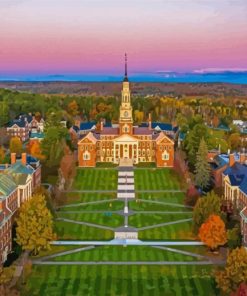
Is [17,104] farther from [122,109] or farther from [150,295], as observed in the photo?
[150,295]

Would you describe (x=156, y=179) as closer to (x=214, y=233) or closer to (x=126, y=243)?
(x=126, y=243)

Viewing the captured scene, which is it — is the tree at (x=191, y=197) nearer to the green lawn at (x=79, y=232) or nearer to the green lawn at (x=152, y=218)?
the green lawn at (x=152, y=218)

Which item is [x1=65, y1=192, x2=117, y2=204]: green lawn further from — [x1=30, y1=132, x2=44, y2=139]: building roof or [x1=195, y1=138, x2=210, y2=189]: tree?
[x1=30, y1=132, x2=44, y2=139]: building roof

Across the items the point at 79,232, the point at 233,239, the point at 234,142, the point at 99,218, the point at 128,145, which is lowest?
the point at 234,142

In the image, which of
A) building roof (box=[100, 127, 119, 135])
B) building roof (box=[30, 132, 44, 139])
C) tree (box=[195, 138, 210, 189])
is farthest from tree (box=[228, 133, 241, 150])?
tree (box=[195, 138, 210, 189])

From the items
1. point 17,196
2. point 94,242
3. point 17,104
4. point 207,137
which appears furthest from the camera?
point 17,104

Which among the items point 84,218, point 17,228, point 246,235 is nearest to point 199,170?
point 84,218

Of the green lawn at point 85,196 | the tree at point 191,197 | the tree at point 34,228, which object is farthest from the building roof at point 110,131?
the tree at point 34,228

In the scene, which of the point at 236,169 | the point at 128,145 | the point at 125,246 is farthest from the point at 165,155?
the point at 125,246
